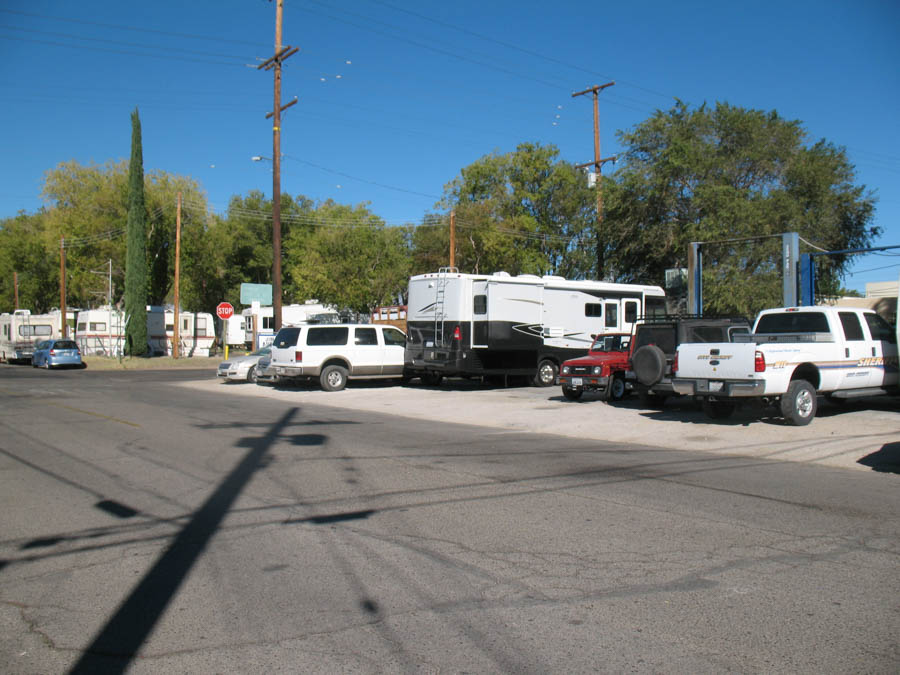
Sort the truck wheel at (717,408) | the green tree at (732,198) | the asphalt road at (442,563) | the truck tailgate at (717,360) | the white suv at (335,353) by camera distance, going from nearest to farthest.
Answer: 1. the asphalt road at (442,563)
2. the truck tailgate at (717,360)
3. the truck wheel at (717,408)
4. the white suv at (335,353)
5. the green tree at (732,198)

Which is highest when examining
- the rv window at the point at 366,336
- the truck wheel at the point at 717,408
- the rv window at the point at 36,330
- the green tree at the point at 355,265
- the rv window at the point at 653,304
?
the green tree at the point at 355,265

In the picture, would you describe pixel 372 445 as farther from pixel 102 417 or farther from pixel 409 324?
pixel 409 324

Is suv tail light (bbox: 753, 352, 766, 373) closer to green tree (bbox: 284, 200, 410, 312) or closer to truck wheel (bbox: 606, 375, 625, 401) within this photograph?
truck wheel (bbox: 606, 375, 625, 401)

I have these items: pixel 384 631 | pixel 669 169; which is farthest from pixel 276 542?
pixel 669 169

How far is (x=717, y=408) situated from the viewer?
45.0 ft

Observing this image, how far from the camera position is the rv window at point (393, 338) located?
73.1 ft

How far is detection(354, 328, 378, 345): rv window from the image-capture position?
71.8ft

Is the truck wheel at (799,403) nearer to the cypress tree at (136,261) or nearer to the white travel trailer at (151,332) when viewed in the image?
the white travel trailer at (151,332)

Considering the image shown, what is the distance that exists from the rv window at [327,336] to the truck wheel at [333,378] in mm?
761

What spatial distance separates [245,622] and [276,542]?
1614mm

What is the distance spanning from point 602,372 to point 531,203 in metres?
40.9

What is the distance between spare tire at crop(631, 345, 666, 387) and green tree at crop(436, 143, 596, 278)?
35.7 m

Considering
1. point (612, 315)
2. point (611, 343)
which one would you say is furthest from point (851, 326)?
point (612, 315)

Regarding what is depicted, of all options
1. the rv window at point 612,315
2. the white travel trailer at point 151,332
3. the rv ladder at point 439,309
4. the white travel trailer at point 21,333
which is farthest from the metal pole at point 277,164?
the white travel trailer at point 21,333
